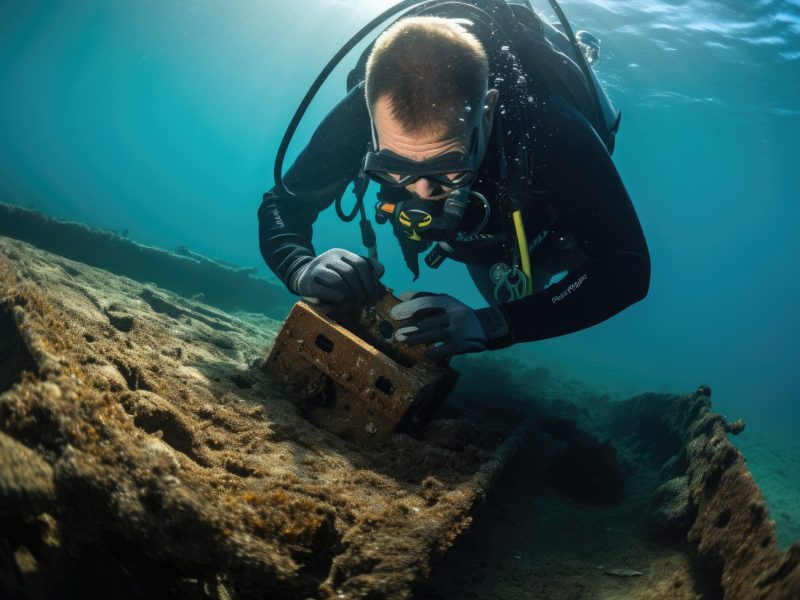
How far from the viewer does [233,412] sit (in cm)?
234

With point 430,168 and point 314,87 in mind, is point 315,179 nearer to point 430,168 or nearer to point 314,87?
point 314,87

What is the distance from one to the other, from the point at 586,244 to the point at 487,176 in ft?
2.92

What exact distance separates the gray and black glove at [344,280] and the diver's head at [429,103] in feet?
2.14

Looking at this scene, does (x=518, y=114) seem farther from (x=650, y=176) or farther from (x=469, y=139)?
(x=650, y=176)

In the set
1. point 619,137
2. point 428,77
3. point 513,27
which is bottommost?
point 428,77

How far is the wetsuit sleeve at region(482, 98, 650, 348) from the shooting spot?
293 cm

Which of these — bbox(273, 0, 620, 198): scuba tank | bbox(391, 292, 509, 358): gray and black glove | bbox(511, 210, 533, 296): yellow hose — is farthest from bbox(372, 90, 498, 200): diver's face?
bbox(273, 0, 620, 198): scuba tank

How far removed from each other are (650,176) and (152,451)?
63.5 meters

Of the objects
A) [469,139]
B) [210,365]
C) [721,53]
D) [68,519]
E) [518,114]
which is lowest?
[210,365]

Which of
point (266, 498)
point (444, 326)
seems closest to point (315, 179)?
point (444, 326)

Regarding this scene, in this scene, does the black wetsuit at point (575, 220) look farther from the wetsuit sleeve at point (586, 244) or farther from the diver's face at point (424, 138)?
the diver's face at point (424, 138)

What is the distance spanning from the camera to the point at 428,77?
2.53 m

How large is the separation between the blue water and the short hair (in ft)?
46.7

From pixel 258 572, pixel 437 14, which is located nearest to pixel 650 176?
pixel 437 14
